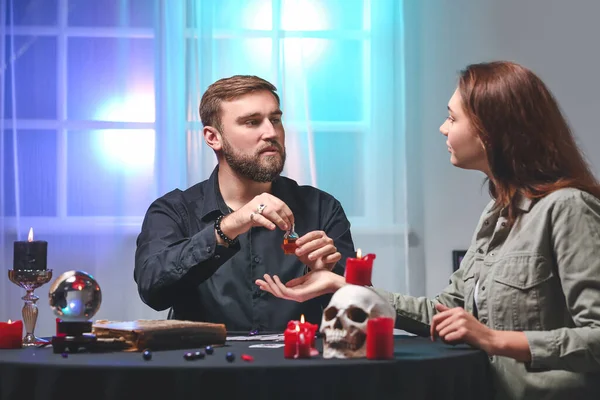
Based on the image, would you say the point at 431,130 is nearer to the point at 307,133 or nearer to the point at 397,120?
the point at 397,120

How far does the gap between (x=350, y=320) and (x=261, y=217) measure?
700 millimetres

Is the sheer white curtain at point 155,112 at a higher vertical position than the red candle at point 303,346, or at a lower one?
higher

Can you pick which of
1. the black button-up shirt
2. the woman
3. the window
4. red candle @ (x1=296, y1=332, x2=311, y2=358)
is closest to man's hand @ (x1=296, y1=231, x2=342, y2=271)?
the woman

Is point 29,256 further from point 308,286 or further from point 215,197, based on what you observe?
point 215,197

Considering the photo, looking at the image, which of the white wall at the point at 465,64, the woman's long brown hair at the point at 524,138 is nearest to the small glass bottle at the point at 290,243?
the woman's long brown hair at the point at 524,138

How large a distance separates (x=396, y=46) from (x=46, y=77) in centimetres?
176

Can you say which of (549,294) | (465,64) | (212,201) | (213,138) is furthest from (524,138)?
(465,64)

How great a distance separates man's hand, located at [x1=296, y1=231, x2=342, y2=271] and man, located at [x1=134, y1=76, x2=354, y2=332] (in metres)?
0.13

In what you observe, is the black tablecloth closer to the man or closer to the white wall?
the man

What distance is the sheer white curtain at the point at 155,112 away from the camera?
13.7 ft

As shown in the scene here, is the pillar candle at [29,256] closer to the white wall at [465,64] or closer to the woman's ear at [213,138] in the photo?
the woman's ear at [213,138]

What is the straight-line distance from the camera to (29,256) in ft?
7.07

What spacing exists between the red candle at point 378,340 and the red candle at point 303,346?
0.12 metres

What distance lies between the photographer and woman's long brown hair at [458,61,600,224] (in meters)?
1.94
